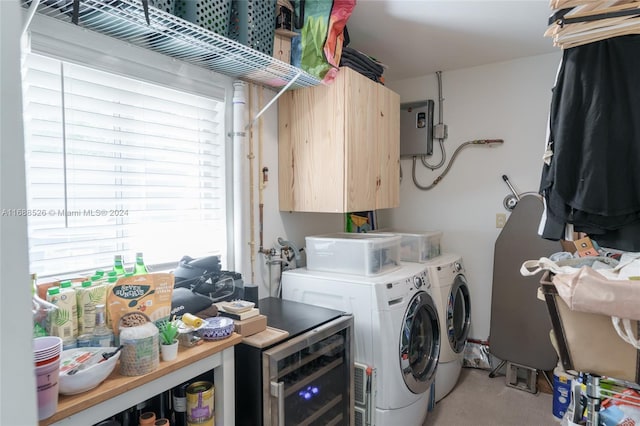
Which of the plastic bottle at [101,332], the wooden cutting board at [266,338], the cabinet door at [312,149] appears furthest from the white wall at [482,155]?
the plastic bottle at [101,332]

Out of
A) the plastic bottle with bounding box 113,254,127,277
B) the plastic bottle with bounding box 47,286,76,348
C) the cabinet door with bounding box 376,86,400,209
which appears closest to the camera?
the plastic bottle with bounding box 47,286,76,348

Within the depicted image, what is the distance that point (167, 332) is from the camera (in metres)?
1.24

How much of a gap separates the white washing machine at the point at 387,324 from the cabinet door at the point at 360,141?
0.47m

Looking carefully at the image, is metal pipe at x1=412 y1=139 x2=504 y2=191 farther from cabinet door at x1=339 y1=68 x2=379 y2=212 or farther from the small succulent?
the small succulent

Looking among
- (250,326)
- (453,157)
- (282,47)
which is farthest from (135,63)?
(453,157)

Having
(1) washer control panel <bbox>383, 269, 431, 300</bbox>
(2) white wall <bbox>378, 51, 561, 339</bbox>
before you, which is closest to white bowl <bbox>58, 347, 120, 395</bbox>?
Result: (1) washer control panel <bbox>383, 269, 431, 300</bbox>

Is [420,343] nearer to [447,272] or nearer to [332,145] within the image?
[447,272]

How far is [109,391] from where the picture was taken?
102 cm

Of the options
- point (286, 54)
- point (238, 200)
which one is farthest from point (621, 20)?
point (238, 200)

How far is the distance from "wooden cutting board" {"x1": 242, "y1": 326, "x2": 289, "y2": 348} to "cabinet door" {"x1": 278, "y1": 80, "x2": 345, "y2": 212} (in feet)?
2.80

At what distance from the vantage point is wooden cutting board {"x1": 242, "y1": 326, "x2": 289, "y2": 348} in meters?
1.44

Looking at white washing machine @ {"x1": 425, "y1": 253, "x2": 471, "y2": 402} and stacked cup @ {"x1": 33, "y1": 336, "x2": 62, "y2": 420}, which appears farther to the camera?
white washing machine @ {"x1": 425, "y1": 253, "x2": 471, "y2": 402}

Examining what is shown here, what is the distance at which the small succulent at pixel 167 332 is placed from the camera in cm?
123

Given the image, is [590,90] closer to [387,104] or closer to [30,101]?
[387,104]
